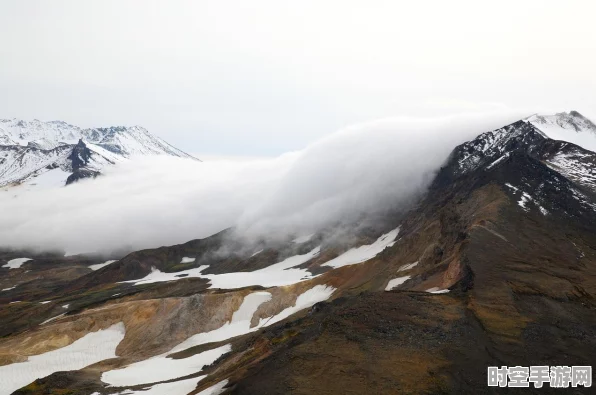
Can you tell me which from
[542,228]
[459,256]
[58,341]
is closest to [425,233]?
[542,228]

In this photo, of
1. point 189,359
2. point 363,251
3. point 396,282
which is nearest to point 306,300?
point 396,282

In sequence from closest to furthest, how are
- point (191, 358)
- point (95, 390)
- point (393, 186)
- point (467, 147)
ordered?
point (95, 390)
point (191, 358)
point (467, 147)
point (393, 186)

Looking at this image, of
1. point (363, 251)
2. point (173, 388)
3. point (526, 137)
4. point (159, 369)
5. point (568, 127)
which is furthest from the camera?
point (568, 127)

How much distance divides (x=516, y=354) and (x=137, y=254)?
18844 centimetres

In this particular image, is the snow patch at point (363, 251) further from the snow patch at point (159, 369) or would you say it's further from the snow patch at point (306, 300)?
the snow patch at point (159, 369)

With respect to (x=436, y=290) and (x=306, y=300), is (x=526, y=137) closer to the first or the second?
(x=306, y=300)

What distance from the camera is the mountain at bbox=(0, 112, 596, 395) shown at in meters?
34.1

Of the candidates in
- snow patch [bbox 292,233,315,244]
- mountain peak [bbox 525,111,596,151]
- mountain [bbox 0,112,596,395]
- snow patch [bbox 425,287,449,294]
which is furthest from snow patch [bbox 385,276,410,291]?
snow patch [bbox 292,233,315,244]

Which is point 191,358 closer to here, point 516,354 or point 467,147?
point 516,354

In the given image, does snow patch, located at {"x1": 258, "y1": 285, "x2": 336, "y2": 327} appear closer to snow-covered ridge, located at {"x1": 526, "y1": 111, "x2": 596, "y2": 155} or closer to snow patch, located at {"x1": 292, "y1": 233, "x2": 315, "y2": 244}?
snow patch, located at {"x1": 292, "y1": 233, "x2": 315, "y2": 244}

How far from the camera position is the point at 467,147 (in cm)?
15400

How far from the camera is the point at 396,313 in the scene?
1642 inches

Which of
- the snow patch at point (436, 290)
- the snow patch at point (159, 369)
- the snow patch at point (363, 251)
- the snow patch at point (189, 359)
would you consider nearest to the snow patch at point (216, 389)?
the snow patch at point (159, 369)

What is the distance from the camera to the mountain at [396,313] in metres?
34.1
